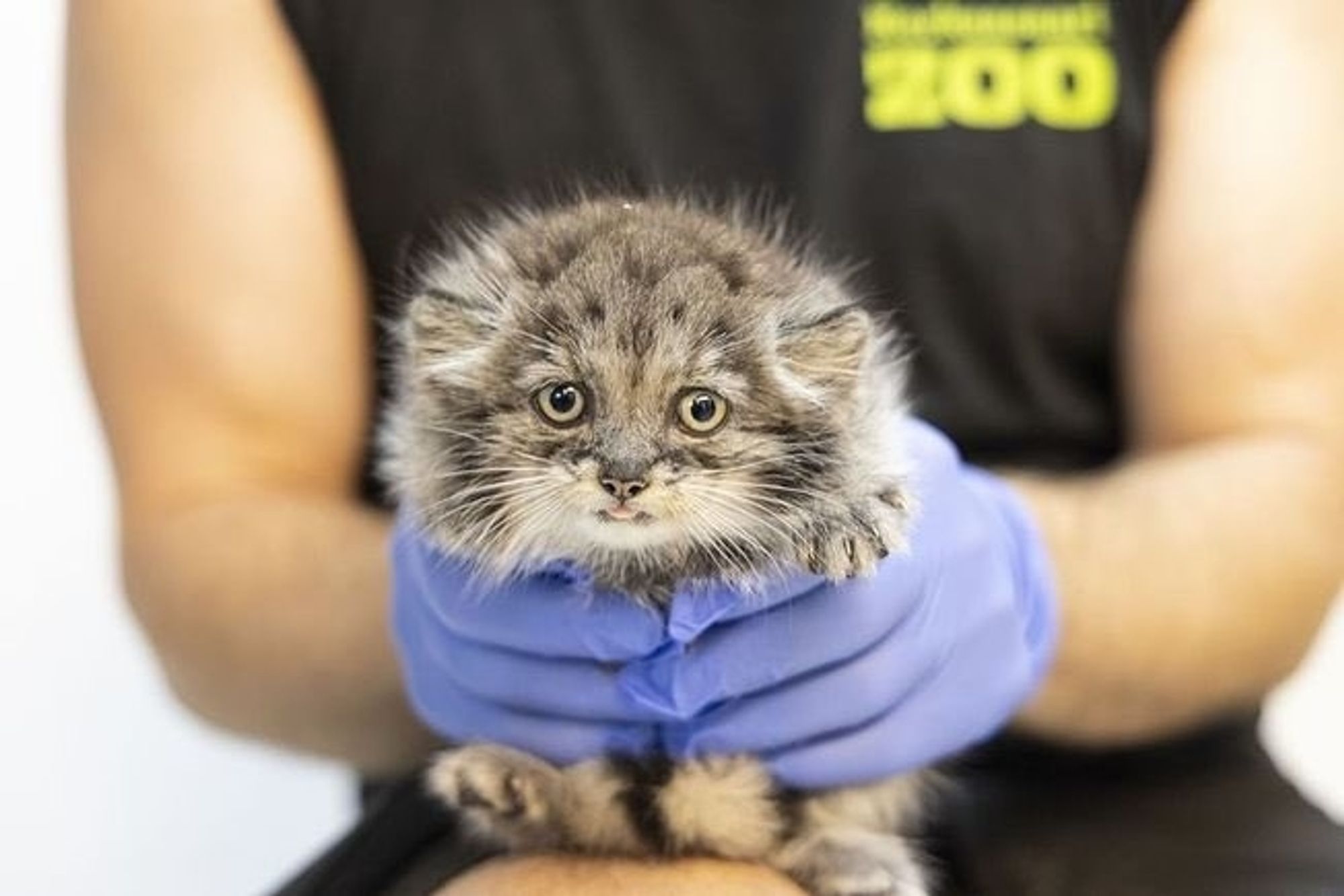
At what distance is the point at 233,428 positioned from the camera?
4.27ft

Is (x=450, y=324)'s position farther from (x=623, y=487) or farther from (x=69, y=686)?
(x=69, y=686)

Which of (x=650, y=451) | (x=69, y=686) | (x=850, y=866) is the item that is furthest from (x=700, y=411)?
(x=69, y=686)

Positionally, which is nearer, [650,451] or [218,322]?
[650,451]

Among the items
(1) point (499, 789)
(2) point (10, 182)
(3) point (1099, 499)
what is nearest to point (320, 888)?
(1) point (499, 789)

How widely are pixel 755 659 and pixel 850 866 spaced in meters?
0.12

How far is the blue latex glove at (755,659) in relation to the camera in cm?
98

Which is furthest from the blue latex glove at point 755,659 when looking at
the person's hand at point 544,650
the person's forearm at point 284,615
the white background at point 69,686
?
the white background at point 69,686

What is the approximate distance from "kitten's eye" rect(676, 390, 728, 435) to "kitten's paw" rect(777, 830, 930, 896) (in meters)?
0.27

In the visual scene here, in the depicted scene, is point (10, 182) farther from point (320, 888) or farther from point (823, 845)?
point (823, 845)

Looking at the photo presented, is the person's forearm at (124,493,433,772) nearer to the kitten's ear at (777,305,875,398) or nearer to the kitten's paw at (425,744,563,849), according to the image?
the kitten's paw at (425,744,563,849)

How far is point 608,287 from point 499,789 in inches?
10.6

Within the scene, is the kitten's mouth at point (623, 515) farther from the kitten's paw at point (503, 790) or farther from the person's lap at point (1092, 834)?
the person's lap at point (1092, 834)

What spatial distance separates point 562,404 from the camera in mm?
876

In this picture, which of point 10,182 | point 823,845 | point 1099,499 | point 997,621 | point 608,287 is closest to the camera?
point 608,287
